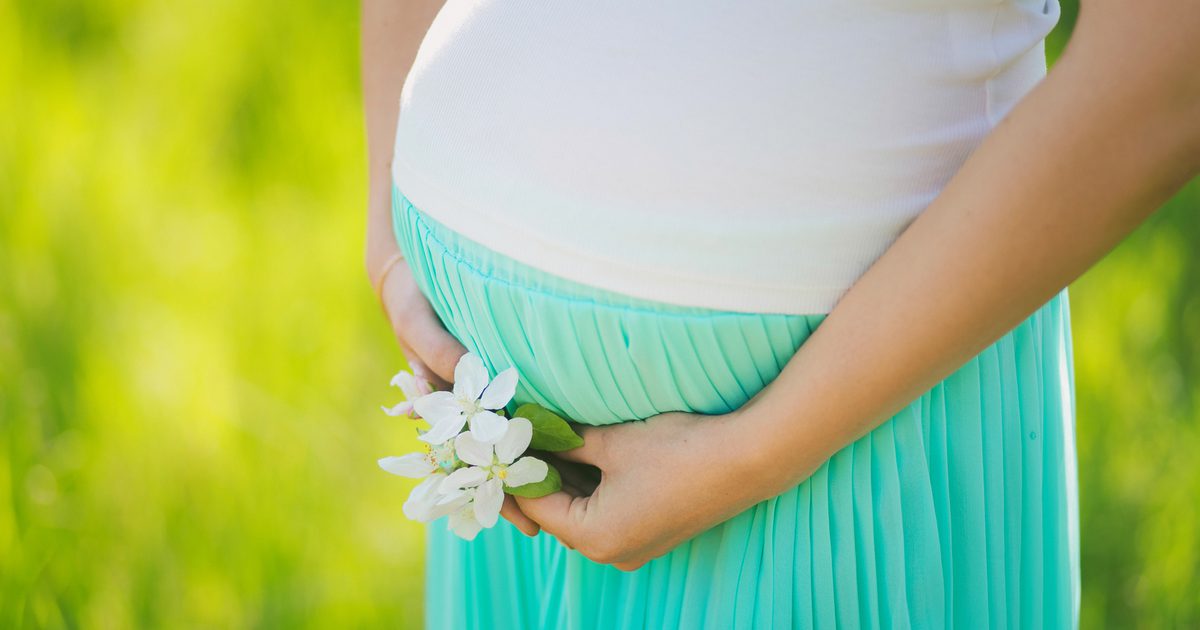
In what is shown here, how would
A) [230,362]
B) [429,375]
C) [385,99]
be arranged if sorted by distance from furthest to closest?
[230,362], [385,99], [429,375]

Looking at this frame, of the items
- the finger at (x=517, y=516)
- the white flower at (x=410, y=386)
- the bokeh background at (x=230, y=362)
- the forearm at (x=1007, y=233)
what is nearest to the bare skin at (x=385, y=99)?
the white flower at (x=410, y=386)

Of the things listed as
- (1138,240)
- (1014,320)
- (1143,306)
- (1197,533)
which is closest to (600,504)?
(1014,320)

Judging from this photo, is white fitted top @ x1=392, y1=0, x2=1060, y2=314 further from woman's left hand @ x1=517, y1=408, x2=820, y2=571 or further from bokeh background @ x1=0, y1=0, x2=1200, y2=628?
bokeh background @ x1=0, y1=0, x2=1200, y2=628

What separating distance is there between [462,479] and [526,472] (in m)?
0.05

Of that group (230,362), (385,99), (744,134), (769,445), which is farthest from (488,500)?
(230,362)

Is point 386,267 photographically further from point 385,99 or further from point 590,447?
point 590,447

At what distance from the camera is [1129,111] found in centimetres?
63

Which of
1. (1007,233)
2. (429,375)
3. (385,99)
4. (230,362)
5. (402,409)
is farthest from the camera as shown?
(230,362)

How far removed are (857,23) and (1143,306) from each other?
5.56 feet

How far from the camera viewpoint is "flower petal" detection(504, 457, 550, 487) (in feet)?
2.79

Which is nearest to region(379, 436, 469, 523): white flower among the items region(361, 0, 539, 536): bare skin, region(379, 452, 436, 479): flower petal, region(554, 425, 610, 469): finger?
region(379, 452, 436, 479): flower petal

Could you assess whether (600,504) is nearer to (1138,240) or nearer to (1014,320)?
(1014,320)

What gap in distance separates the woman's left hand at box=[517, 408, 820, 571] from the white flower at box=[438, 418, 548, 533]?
50mm

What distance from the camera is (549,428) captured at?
88cm
